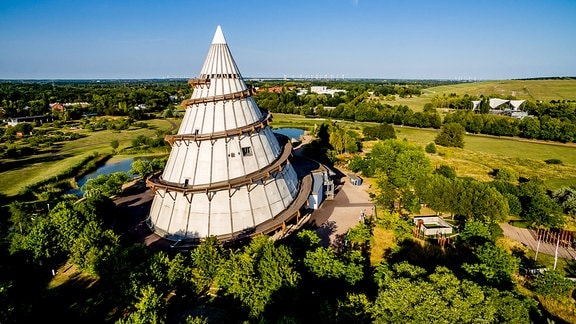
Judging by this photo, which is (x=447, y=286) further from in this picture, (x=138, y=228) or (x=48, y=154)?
(x=48, y=154)

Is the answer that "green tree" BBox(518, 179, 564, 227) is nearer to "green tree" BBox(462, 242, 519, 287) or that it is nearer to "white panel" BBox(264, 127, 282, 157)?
"green tree" BBox(462, 242, 519, 287)

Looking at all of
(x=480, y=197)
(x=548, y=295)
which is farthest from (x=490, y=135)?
(x=548, y=295)

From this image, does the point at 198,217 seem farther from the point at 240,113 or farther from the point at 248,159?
the point at 240,113

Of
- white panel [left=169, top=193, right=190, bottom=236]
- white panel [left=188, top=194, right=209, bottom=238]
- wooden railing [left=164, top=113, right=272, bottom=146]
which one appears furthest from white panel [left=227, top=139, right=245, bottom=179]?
white panel [left=169, top=193, right=190, bottom=236]

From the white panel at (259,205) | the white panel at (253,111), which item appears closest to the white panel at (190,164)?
the white panel at (259,205)

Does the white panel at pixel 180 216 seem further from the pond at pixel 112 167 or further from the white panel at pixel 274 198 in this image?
the pond at pixel 112 167

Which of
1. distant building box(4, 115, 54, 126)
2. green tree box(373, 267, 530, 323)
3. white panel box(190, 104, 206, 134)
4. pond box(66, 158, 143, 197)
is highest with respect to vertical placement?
white panel box(190, 104, 206, 134)
